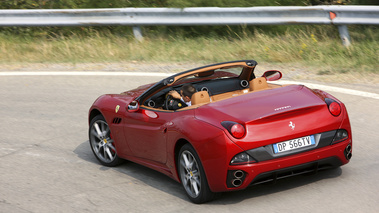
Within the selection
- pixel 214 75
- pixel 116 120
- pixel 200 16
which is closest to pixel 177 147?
pixel 214 75

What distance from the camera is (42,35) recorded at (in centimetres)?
1644

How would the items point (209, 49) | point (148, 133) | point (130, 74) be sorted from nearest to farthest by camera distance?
point (148, 133) < point (130, 74) < point (209, 49)

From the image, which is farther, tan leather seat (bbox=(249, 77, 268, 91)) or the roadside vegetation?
the roadside vegetation

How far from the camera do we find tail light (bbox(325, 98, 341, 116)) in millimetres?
5891

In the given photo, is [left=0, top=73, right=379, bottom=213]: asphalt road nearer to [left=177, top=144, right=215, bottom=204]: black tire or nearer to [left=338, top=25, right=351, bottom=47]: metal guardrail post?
[left=177, top=144, right=215, bottom=204]: black tire

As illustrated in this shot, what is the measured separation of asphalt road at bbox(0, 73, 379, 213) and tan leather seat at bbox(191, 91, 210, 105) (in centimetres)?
95

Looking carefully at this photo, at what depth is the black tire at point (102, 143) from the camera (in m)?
7.62

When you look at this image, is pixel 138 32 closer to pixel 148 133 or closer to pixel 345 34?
pixel 345 34

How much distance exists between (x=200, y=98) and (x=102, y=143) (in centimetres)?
194

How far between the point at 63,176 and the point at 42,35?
983cm

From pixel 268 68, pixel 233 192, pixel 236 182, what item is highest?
pixel 236 182

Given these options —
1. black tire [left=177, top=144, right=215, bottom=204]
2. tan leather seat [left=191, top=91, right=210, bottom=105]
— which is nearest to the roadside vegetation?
tan leather seat [left=191, top=91, right=210, bottom=105]

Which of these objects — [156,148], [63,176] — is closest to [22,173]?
[63,176]

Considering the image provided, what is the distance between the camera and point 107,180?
709 cm
